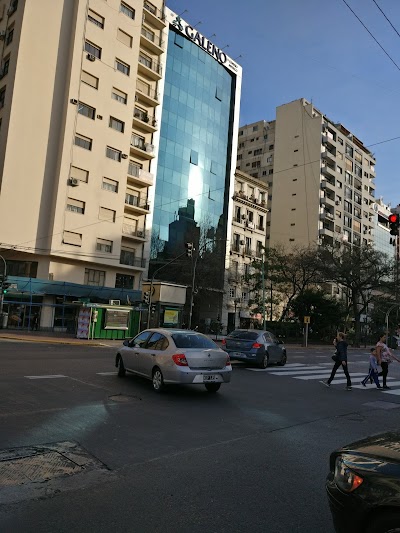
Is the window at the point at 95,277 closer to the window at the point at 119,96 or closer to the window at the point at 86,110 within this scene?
the window at the point at 86,110

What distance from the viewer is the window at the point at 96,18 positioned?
130 feet

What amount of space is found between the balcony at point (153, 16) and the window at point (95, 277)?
26216 millimetres

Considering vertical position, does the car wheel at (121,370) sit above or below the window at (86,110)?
below

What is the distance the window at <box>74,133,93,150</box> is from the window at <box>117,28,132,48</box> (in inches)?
428

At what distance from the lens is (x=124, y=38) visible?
4281 centimetres

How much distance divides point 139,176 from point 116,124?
524 centimetres

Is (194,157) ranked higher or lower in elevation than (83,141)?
higher

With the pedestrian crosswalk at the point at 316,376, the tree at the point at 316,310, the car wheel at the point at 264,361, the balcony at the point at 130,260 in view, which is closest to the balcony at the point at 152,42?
the balcony at the point at 130,260

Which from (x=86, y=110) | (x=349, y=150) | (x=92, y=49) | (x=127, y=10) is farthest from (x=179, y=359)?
(x=349, y=150)

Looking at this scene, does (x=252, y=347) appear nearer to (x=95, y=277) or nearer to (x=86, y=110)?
(x=95, y=277)

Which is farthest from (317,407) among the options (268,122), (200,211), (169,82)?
(268,122)

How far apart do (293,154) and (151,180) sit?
1504 inches

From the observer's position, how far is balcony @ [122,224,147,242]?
43.1 m

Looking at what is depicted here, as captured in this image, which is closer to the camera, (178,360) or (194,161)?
(178,360)
